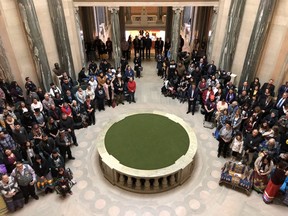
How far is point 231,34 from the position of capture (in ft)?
38.4

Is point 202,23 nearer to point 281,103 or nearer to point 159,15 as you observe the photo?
point 159,15

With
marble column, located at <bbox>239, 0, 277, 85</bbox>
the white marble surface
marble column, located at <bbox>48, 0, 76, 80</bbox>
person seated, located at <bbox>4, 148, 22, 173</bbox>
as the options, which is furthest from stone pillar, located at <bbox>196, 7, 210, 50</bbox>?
person seated, located at <bbox>4, 148, 22, 173</bbox>

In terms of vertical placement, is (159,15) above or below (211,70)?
above

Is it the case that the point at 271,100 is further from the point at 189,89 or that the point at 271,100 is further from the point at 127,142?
the point at 127,142

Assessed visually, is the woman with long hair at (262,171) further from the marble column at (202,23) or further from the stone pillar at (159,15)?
the stone pillar at (159,15)

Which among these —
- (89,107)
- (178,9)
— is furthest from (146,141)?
(178,9)

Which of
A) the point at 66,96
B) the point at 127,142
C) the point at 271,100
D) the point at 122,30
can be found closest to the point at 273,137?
the point at 271,100

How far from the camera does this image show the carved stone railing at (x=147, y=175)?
7.42 metres

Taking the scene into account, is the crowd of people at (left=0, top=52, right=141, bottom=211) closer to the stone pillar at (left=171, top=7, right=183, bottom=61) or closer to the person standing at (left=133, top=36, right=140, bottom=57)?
the stone pillar at (left=171, top=7, right=183, bottom=61)

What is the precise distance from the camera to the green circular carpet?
7.86 meters

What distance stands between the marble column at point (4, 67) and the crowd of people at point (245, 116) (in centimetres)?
666

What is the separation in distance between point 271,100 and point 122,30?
10820 millimetres

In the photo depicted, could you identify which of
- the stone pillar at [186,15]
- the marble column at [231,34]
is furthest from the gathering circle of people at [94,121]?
the stone pillar at [186,15]

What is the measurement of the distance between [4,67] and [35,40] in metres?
1.66
